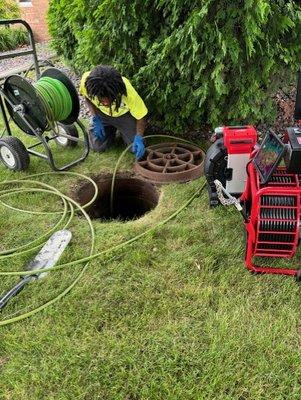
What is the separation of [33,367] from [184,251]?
120 cm

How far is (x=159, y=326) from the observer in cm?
205

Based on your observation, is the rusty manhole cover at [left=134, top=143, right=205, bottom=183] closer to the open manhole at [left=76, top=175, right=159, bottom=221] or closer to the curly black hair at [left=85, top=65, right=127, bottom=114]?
the open manhole at [left=76, top=175, right=159, bottom=221]

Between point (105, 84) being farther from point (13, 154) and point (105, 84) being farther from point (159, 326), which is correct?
point (159, 326)

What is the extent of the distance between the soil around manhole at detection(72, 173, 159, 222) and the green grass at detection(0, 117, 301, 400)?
2.52ft

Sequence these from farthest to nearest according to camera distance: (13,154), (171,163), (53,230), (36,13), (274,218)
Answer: (36,13), (171,163), (13,154), (53,230), (274,218)

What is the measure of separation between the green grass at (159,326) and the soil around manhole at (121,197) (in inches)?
30.3

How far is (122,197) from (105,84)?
1161mm

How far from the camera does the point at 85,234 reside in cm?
280

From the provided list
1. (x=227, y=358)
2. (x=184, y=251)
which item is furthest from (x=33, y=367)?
(x=184, y=251)

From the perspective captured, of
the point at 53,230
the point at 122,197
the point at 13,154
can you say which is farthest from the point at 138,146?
the point at 53,230

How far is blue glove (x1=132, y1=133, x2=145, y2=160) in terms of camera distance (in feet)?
12.2

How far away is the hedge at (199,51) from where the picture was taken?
10.4 ft

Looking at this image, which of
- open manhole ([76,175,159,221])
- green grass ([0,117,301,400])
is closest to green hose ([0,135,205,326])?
green grass ([0,117,301,400])

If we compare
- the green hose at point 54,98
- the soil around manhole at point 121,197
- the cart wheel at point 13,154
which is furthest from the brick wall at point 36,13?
the soil around manhole at point 121,197
